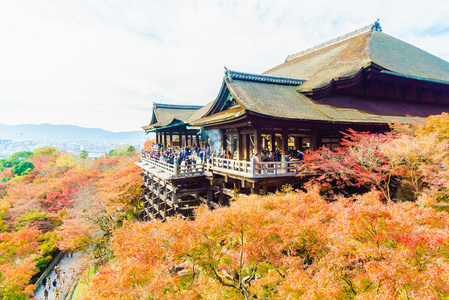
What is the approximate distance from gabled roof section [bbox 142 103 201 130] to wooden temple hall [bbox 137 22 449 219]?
7.62m

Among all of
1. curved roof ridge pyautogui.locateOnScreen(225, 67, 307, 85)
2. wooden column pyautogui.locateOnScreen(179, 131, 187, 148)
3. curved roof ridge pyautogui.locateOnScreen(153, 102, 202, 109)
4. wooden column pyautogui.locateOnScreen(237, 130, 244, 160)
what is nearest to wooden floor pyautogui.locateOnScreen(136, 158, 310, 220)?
wooden column pyautogui.locateOnScreen(237, 130, 244, 160)

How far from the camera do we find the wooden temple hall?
12719 millimetres

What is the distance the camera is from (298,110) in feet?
45.4

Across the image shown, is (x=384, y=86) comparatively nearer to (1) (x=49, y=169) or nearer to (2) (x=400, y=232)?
(2) (x=400, y=232)

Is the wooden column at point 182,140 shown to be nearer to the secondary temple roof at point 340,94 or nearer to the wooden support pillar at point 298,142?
the secondary temple roof at point 340,94

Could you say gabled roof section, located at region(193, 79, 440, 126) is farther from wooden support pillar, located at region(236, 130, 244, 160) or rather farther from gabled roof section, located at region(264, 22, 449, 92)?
wooden support pillar, located at region(236, 130, 244, 160)

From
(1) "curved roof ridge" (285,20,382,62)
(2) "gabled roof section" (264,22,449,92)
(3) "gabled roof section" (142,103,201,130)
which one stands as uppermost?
(1) "curved roof ridge" (285,20,382,62)

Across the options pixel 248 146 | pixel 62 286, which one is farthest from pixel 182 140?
pixel 62 286

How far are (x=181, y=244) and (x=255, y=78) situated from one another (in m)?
12.7

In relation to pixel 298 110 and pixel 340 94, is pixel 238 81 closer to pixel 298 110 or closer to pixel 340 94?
pixel 298 110

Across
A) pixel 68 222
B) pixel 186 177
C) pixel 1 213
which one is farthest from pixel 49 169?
pixel 186 177

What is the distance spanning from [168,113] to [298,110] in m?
22.1

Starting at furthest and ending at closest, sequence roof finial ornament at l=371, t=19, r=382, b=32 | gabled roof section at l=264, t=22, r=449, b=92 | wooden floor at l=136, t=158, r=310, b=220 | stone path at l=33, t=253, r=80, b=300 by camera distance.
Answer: roof finial ornament at l=371, t=19, r=382, b=32 → stone path at l=33, t=253, r=80, b=300 → gabled roof section at l=264, t=22, r=449, b=92 → wooden floor at l=136, t=158, r=310, b=220

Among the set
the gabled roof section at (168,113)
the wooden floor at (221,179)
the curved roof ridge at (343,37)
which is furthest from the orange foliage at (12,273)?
the curved roof ridge at (343,37)
